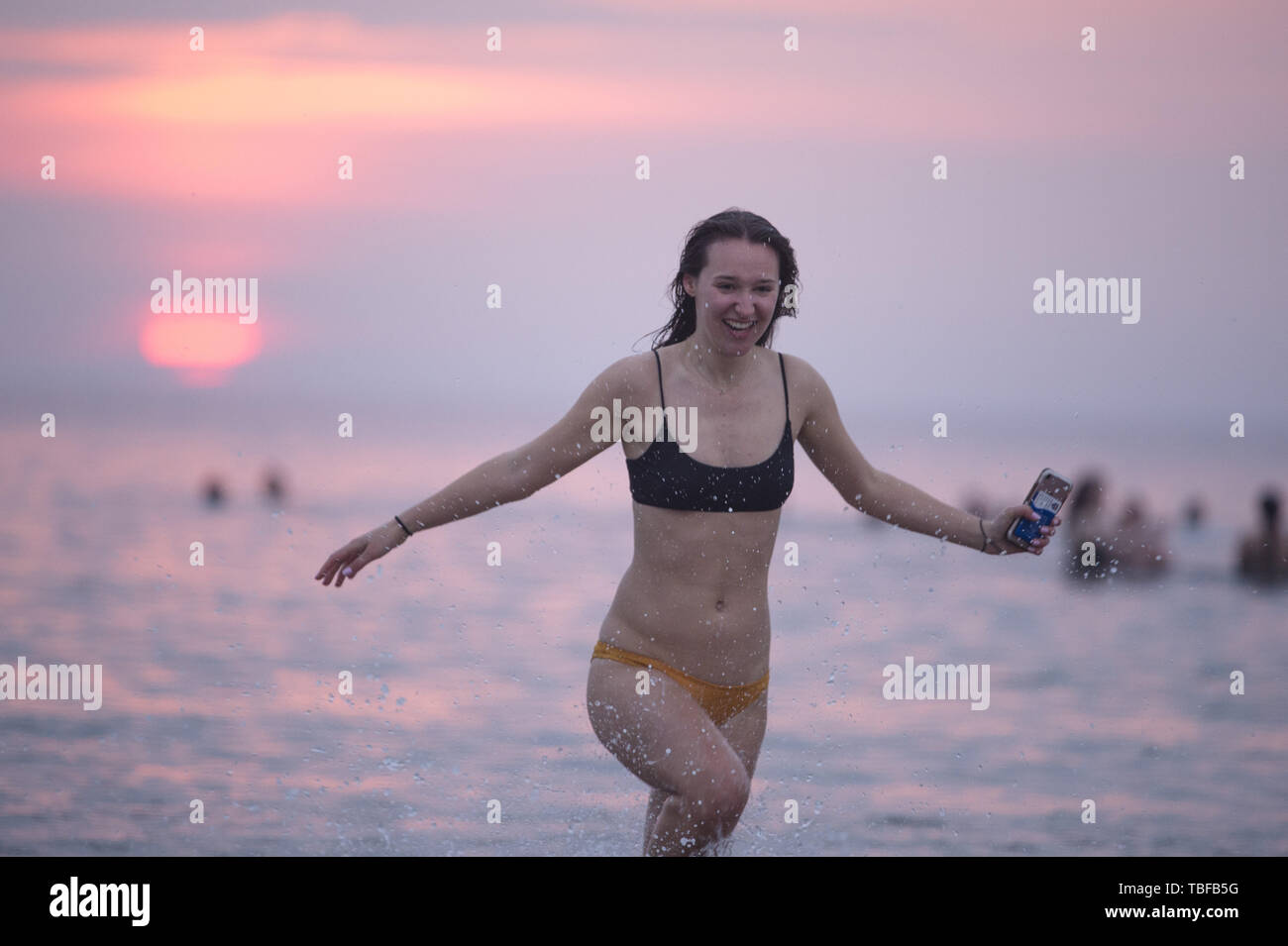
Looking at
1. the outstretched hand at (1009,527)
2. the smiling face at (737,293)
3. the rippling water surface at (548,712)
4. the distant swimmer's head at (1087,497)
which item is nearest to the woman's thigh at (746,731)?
the rippling water surface at (548,712)

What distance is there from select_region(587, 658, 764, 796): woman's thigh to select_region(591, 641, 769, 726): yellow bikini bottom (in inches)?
1.2

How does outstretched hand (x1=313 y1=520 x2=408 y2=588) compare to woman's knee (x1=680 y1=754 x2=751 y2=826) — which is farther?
outstretched hand (x1=313 y1=520 x2=408 y2=588)

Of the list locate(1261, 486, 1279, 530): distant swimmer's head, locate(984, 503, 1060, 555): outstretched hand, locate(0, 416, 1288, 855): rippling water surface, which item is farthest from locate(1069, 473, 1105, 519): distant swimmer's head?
locate(984, 503, 1060, 555): outstretched hand

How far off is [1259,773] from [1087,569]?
52.4ft

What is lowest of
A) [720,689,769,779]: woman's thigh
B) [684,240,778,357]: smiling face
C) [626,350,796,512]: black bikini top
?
[720,689,769,779]: woman's thigh

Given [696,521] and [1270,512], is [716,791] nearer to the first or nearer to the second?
[696,521]

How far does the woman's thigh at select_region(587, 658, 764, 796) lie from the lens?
16.2 feet

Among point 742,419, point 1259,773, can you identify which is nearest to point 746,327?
point 742,419

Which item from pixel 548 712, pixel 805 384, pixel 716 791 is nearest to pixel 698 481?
pixel 805 384

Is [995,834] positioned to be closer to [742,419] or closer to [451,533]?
[742,419]

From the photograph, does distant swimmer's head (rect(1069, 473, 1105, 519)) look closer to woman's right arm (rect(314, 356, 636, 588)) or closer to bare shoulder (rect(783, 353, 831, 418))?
bare shoulder (rect(783, 353, 831, 418))

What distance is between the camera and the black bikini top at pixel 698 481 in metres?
5.10

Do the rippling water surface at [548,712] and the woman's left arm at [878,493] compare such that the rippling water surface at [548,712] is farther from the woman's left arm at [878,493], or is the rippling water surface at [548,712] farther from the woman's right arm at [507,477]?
the woman's right arm at [507,477]

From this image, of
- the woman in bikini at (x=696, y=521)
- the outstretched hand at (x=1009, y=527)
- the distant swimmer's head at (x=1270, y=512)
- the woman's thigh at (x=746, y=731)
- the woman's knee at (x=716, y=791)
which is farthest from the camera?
the distant swimmer's head at (x=1270, y=512)
